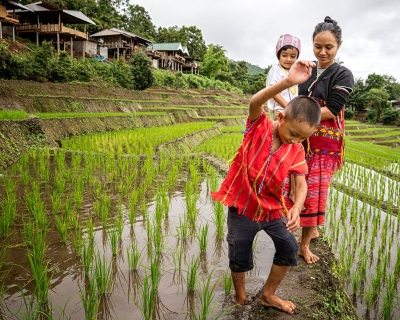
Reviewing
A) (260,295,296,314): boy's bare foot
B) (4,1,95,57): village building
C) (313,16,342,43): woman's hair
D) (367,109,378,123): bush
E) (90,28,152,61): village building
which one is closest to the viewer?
(260,295,296,314): boy's bare foot

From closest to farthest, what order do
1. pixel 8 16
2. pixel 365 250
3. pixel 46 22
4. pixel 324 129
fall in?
pixel 324 129
pixel 365 250
pixel 8 16
pixel 46 22

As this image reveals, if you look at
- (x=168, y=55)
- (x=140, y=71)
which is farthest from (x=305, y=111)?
(x=168, y=55)

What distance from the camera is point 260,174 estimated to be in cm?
149

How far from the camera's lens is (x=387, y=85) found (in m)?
42.6

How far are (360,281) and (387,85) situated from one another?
4822cm

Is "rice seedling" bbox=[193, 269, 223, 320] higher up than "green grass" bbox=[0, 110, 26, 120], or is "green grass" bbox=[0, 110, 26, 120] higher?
"green grass" bbox=[0, 110, 26, 120]

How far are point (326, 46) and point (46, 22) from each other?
21.7m

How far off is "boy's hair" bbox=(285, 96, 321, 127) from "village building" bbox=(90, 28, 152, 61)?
25.3 metres

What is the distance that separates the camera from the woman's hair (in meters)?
1.91

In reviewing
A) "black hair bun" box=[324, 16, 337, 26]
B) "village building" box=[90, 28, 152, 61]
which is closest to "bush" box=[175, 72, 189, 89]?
"village building" box=[90, 28, 152, 61]

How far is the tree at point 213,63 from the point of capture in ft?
119

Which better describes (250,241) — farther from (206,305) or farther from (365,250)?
(365,250)

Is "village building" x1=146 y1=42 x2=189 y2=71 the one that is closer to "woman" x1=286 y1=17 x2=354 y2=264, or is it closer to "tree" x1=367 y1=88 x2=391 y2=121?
"tree" x1=367 y1=88 x2=391 y2=121

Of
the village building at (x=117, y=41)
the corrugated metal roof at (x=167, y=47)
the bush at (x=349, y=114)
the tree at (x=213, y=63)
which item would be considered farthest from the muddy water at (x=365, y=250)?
the tree at (x=213, y=63)
